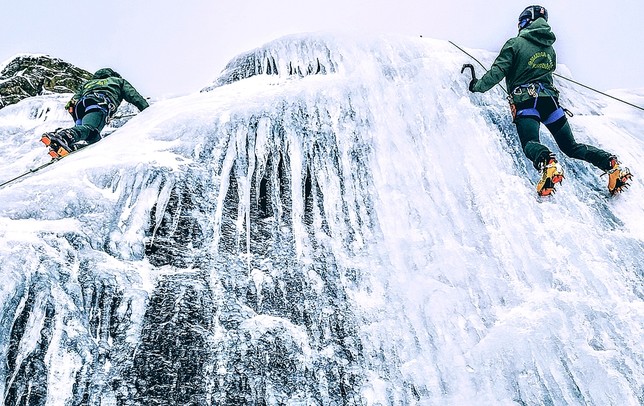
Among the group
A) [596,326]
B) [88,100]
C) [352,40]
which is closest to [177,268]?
[596,326]

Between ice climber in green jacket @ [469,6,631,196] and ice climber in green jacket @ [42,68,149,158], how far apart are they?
3582 millimetres

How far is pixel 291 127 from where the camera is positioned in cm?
481

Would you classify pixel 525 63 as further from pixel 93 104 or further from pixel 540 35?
pixel 93 104

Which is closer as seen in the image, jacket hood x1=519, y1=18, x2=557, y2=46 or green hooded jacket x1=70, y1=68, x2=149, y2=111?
jacket hood x1=519, y1=18, x2=557, y2=46

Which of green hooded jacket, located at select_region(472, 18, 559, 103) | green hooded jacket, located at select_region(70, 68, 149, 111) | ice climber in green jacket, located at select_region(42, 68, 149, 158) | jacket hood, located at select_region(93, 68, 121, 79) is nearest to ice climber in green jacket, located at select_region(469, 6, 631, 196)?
green hooded jacket, located at select_region(472, 18, 559, 103)

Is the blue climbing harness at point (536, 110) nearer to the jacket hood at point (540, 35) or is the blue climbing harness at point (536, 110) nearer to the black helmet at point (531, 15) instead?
the jacket hood at point (540, 35)

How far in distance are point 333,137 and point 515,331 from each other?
2210 millimetres

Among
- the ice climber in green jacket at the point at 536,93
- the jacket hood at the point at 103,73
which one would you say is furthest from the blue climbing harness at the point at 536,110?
the jacket hood at the point at 103,73

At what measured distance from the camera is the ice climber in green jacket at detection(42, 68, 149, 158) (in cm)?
500

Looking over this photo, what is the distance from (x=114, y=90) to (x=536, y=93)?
4162 millimetres

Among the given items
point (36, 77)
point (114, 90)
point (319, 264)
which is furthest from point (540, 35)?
point (36, 77)

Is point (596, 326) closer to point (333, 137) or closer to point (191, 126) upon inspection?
point (333, 137)

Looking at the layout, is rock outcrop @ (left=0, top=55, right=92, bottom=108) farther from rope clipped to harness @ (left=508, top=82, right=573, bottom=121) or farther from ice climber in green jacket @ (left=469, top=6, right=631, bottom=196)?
rope clipped to harness @ (left=508, top=82, right=573, bottom=121)

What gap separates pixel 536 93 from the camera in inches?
189
